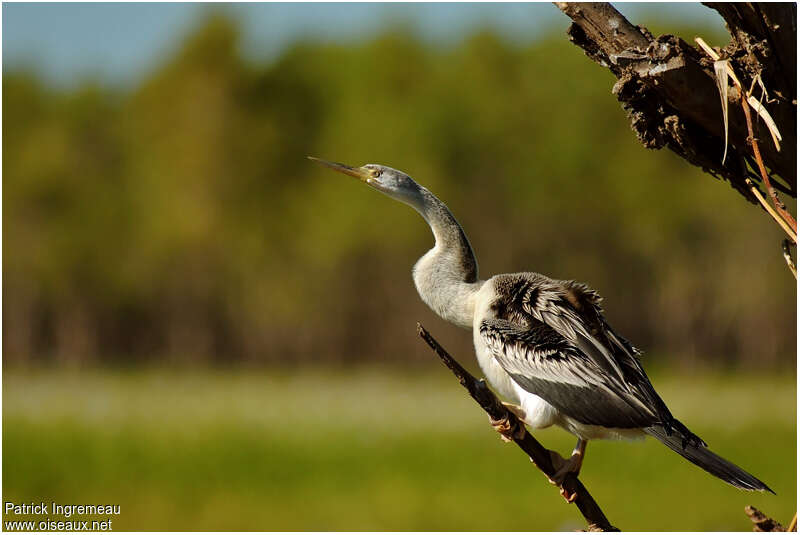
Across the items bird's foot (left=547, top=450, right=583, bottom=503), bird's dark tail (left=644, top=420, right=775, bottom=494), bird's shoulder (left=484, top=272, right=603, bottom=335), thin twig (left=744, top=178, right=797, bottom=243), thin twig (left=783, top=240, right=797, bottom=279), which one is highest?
thin twig (left=744, top=178, right=797, bottom=243)

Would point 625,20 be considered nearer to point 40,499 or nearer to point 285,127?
point 40,499

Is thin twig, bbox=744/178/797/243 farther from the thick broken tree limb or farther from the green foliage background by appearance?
the green foliage background

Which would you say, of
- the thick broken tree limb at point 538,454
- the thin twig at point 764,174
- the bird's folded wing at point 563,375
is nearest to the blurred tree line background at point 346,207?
the bird's folded wing at point 563,375

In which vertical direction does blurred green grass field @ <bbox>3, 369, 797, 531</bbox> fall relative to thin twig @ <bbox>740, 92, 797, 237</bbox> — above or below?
below

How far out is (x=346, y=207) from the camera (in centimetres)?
3194

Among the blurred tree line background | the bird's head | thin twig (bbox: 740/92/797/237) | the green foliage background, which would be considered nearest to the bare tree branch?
thin twig (bbox: 740/92/797/237)

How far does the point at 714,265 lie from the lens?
1293 inches

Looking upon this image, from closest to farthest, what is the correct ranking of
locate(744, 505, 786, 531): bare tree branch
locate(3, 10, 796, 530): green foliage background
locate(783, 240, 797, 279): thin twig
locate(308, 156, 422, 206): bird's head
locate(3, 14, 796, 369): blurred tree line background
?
locate(744, 505, 786, 531): bare tree branch < locate(783, 240, 797, 279): thin twig < locate(308, 156, 422, 206): bird's head < locate(3, 10, 796, 530): green foliage background < locate(3, 14, 796, 369): blurred tree line background

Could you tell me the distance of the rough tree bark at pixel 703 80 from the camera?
2992mm

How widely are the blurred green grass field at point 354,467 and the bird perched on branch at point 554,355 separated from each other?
8.73 metres

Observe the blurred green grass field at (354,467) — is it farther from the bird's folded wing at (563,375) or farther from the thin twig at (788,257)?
the thin twig at (788,257)

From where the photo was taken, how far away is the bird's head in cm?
425

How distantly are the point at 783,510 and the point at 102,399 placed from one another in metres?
14.7

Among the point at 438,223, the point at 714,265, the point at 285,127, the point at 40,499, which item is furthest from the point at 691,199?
the point at 438,223
